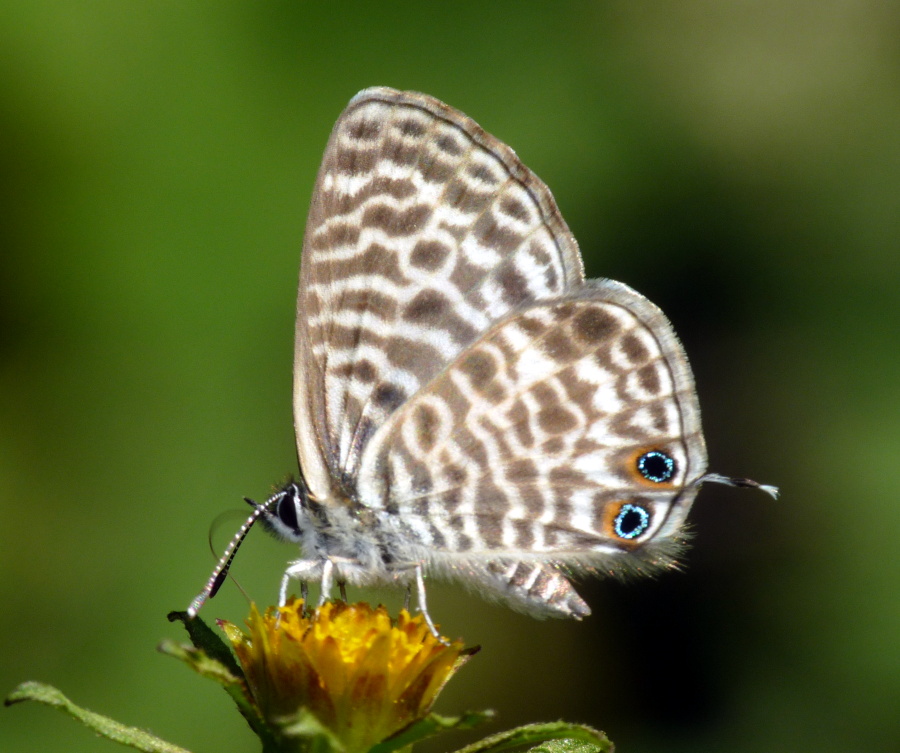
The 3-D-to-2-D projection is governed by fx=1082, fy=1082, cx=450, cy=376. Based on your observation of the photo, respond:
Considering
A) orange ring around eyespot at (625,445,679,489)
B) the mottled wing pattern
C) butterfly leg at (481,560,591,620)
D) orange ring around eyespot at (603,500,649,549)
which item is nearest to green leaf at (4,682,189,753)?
the mottled wing pattern

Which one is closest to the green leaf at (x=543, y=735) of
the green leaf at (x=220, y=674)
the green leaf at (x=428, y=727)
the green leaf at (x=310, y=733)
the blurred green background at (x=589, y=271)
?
the green leaf at (x=428, y=727)

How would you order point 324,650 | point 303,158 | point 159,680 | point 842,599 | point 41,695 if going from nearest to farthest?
point 41,695, point 324,650, point 159,680, point 842,599, point 303,158

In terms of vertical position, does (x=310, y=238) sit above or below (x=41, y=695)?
above

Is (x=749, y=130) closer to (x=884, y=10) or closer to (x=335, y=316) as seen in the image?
(x=884, y=10)

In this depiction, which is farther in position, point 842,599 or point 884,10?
point 884,10

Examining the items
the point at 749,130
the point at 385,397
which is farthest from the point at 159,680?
the point at 749,130

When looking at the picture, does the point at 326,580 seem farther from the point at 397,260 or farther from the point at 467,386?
the point at 397,260

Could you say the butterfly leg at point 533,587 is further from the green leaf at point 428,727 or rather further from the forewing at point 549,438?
the green leaf at point 428,727
